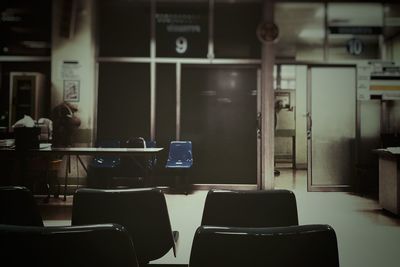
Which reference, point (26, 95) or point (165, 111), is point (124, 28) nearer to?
point (165, 111)

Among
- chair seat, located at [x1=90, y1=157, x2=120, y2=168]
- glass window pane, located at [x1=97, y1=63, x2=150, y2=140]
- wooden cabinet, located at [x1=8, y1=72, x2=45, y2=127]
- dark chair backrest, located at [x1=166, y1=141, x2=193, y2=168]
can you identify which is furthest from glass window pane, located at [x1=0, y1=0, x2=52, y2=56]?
dark chair backrest, located at [x1=166, y1=141, x2=193, y2=168]

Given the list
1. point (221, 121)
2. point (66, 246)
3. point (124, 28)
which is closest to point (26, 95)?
point (124, 28)

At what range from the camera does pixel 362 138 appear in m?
6.61

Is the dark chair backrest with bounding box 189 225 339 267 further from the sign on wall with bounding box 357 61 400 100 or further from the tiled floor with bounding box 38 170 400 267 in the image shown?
the sign on wall with bounding box 357 61 400 100

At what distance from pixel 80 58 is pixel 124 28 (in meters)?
0.96

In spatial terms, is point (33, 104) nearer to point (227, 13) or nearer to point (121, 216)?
point (227, 13)

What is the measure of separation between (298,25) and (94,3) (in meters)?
3.71

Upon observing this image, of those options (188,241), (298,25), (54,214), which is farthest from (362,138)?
(54,214)

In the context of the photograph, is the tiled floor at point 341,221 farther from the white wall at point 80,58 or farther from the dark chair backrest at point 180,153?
the white wall at point 80,58

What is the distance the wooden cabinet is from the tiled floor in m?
2.22

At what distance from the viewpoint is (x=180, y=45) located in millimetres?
6711

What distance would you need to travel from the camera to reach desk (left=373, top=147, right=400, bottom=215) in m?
4.38

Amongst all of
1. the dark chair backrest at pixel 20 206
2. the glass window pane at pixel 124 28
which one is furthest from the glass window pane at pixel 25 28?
the dark chair backrest at pixel 20 206

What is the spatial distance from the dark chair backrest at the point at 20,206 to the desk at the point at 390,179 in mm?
3935
